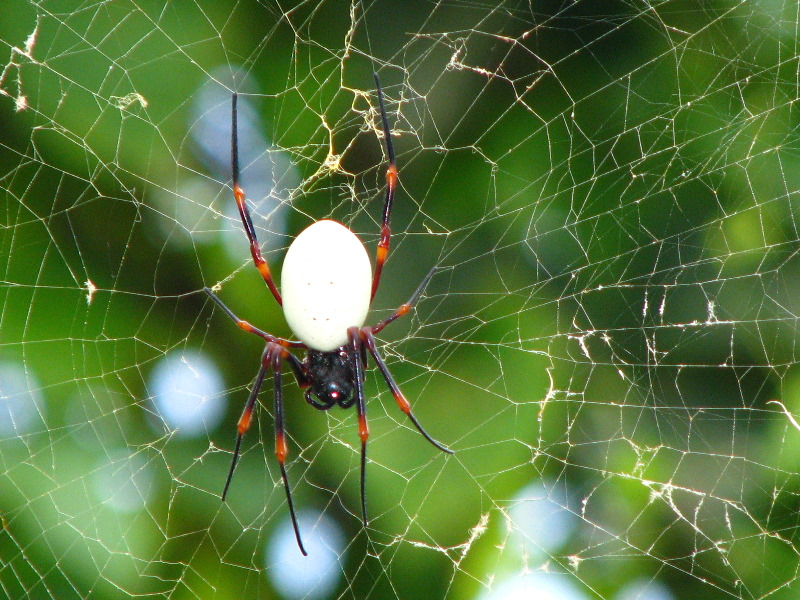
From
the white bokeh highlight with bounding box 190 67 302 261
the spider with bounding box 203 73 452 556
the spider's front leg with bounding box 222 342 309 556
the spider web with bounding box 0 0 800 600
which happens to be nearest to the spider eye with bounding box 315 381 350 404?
the spider with bounding box 203 73 452 556

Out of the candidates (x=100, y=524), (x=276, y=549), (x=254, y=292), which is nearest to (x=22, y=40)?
(x=254, y=292)

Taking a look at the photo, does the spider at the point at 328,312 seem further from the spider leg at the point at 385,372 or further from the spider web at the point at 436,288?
the spider web at the point at 436,288

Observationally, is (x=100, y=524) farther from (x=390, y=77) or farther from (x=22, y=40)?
(x=390, y=77)

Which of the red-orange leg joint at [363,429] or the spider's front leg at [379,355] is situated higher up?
the spider's front leg at [379,355]

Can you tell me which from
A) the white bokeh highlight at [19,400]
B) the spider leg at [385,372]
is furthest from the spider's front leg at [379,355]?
the white bokeh highlight at [19,400]

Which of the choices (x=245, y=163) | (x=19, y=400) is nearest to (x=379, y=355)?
(x=245, y=163)

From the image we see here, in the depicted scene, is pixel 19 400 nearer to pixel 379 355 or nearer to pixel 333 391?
pixel 333 391
